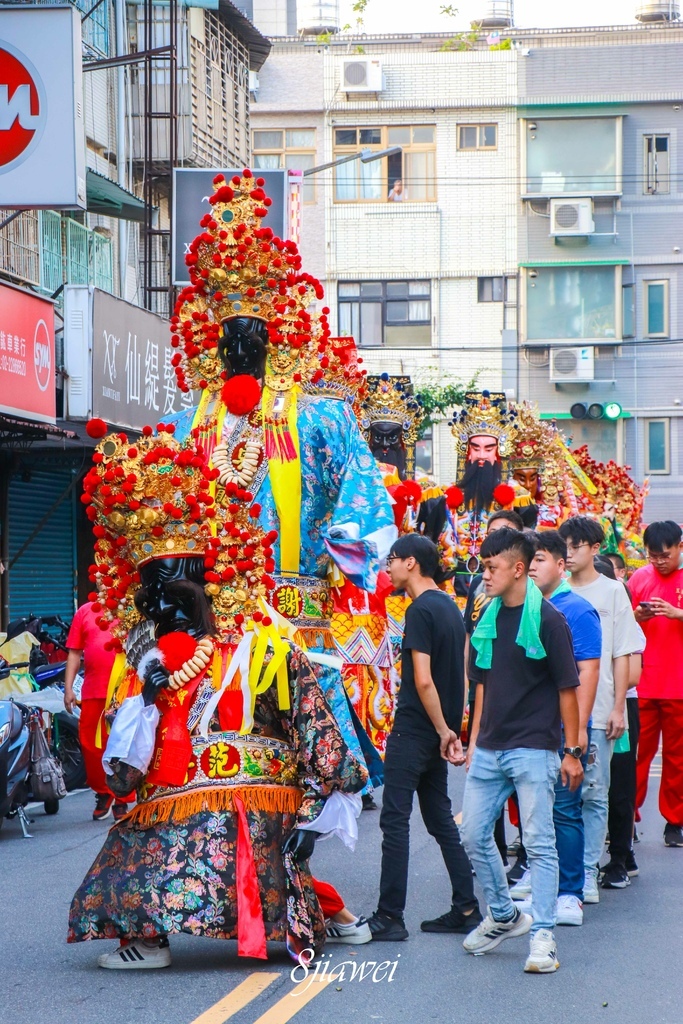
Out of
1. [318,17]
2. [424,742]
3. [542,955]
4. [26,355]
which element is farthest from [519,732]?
[318,17]

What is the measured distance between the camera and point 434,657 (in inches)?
280

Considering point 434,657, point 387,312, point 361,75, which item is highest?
point 361,75

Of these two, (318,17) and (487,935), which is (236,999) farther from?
(318,17)

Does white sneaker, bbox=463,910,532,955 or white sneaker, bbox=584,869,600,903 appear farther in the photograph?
white sneaker, bbox=584,869,600,903

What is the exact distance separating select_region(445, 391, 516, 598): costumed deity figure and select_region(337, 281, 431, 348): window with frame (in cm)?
2283

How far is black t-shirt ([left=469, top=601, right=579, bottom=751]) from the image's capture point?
645 centimetres

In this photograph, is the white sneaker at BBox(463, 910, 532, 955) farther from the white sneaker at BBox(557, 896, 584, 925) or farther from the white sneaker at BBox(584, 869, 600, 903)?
the white sneaker at BBox(584, 869, 600, 903)

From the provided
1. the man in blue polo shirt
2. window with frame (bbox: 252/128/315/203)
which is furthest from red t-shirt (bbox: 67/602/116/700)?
window with frame (bbox: 252/128/315/203)

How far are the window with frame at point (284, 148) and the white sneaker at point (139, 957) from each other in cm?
3313

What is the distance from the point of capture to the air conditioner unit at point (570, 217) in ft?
122

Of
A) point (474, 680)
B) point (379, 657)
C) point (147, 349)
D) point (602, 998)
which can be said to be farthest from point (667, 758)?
point (147, 349)

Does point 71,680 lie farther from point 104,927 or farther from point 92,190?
point 92,190

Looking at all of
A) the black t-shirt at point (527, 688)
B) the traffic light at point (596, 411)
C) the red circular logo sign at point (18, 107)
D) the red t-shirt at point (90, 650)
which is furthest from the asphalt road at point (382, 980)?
the traffic light at point (596, 411)

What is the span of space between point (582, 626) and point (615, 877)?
162cm
